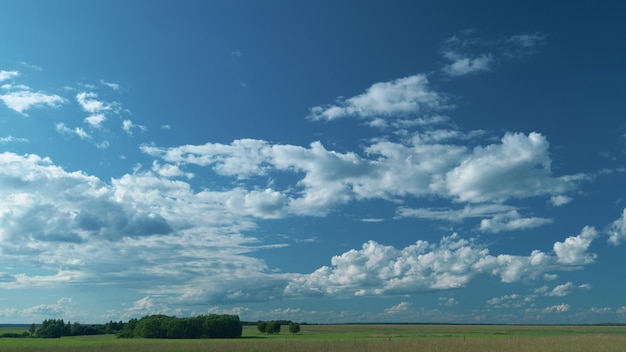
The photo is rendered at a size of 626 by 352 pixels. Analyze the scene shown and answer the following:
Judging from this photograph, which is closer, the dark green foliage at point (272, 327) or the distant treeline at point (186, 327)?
the distant treeline at point (186, 327)

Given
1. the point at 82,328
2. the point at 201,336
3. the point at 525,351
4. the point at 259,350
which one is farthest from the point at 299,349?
the point at 82,328

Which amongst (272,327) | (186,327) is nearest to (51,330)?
(186,327)

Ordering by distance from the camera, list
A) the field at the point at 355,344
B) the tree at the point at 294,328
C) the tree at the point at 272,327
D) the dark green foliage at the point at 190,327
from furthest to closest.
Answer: the tree at the point at 272,327, the tree at the point at 294,328, the dark green foliage at the point at 190,327, the field at the point at 355,344

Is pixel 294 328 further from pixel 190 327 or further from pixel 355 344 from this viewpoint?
pixel 355 344

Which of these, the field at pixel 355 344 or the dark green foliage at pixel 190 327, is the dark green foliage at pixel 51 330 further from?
the field at pixel 355 344

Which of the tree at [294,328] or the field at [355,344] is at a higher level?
the field at [355,344]

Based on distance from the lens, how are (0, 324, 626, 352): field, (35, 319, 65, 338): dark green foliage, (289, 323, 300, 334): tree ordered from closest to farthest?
1. (0, 324, 626, 352): field
2. (35, 319, 65, 338): dark green foliage
3. (289, 323, 300, 334): tree

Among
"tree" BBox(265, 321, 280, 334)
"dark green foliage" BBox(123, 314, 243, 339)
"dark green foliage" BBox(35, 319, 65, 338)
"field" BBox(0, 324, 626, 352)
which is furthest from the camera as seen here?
"tree" BBox(265, 321, 280, 334)

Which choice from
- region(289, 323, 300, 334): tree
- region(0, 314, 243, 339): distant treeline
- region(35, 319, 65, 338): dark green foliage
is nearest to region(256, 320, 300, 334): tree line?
region(289, 323, 300, 334): tree

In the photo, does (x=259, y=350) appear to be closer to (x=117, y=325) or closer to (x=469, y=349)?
(x=469, y=349)

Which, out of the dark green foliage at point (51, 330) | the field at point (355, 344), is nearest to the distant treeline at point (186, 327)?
A: the dark green foliage at point (51, 330)

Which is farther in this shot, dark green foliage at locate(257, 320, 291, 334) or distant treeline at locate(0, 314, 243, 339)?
dark green foliage at locate(257, 320, 291, 334)

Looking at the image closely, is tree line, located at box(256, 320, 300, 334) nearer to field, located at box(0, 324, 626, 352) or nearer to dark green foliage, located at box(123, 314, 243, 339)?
dark green foliage, located at box(123, 314, 243, 339)

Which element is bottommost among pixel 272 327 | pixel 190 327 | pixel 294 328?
pixel 294 328
